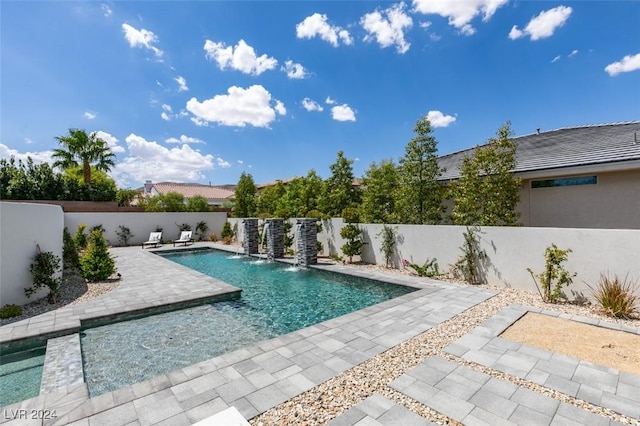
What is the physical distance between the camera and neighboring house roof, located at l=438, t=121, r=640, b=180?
28.3ft

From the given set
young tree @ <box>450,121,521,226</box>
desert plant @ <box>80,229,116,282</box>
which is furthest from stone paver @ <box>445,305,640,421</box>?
desert plant @ <box>80,229,116,282</box>

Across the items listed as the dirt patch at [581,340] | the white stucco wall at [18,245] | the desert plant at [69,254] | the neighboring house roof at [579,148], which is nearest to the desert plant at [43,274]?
the white stucco wall at [18,245]

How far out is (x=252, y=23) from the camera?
11.2 metres

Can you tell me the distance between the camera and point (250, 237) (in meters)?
16.5

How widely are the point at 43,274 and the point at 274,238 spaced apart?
872 cm

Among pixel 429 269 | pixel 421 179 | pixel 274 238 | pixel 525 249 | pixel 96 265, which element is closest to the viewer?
pixel 525 249

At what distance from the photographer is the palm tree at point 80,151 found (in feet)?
76.4

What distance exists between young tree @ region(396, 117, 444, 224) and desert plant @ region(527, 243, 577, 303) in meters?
4.71

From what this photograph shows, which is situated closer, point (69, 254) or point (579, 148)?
point (579, 148)

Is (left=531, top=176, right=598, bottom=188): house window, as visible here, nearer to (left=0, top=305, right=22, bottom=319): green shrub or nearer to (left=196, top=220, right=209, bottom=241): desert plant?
(left=0, top=305, right=22, bottom=319): green shrub

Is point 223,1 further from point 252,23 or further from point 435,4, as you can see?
point 435,4

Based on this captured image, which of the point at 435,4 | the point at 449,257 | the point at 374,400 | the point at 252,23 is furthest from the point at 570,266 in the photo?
the point at 252,23

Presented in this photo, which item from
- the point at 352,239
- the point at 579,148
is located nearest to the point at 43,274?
the point at 352,239

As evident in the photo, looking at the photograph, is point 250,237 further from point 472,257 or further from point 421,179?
point 472,257
